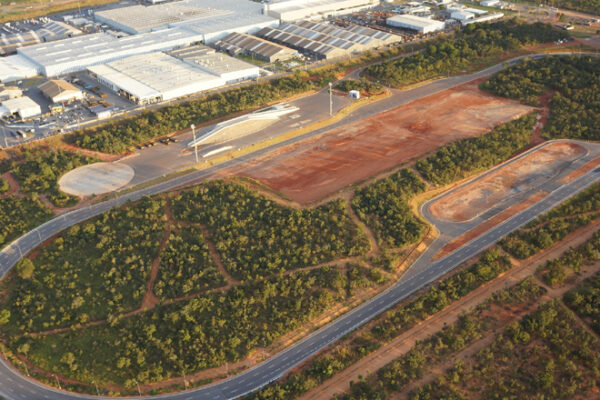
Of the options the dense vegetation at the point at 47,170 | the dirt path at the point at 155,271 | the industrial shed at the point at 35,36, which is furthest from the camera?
the industrial shed at the point at 35,36

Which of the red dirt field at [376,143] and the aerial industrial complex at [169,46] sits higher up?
the aerial industrial complex at [169,46]

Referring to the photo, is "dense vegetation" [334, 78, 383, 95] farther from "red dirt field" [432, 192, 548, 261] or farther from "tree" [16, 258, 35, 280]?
"tree" [16, 258, 35, 280]

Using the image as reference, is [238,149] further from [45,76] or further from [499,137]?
[45,76]

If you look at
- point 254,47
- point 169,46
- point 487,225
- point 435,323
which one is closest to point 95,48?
point 169,46

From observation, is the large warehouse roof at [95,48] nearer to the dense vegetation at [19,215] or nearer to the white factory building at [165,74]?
the white factory building at [165,74]

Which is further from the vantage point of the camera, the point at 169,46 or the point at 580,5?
the point at 580,5

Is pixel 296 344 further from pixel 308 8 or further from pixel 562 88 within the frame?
pixel 308 8

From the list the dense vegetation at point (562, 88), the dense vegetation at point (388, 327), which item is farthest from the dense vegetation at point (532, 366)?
the dense vegetation at point (562, 88)
